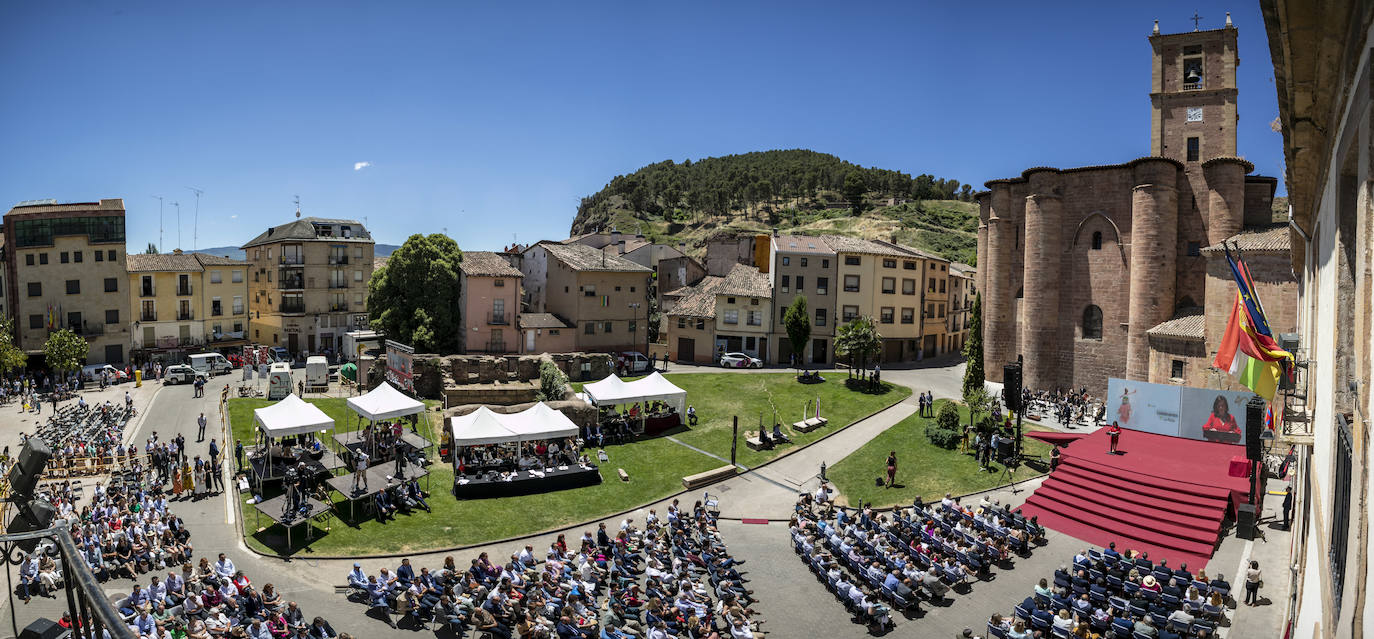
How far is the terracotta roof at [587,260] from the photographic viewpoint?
5250cm

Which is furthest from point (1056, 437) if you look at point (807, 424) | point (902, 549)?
point (902, 549)

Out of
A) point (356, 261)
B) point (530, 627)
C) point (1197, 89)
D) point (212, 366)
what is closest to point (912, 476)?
point (530, 627)

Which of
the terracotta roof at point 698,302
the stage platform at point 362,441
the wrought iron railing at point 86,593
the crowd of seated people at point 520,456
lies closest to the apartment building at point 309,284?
the terracotta roof at point 698,302

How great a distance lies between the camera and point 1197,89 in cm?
4006

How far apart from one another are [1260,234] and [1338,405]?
104 ft

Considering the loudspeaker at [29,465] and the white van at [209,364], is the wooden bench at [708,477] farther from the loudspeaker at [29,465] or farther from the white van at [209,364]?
the white van at [209,364]

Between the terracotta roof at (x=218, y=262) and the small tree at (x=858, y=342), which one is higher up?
the terracotta roof at (x=218, y=262)

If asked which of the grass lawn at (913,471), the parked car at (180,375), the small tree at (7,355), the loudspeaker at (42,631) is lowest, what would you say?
the grass lawn at (913,471)

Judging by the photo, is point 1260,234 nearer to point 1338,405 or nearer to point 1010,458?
point 1010,458

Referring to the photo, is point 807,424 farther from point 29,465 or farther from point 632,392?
point 29,465

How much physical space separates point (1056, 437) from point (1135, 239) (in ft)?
43.6

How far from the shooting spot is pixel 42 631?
13.5 ft

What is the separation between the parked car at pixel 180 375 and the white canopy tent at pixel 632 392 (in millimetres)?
28628

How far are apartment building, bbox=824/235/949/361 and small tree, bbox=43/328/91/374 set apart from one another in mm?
49577
